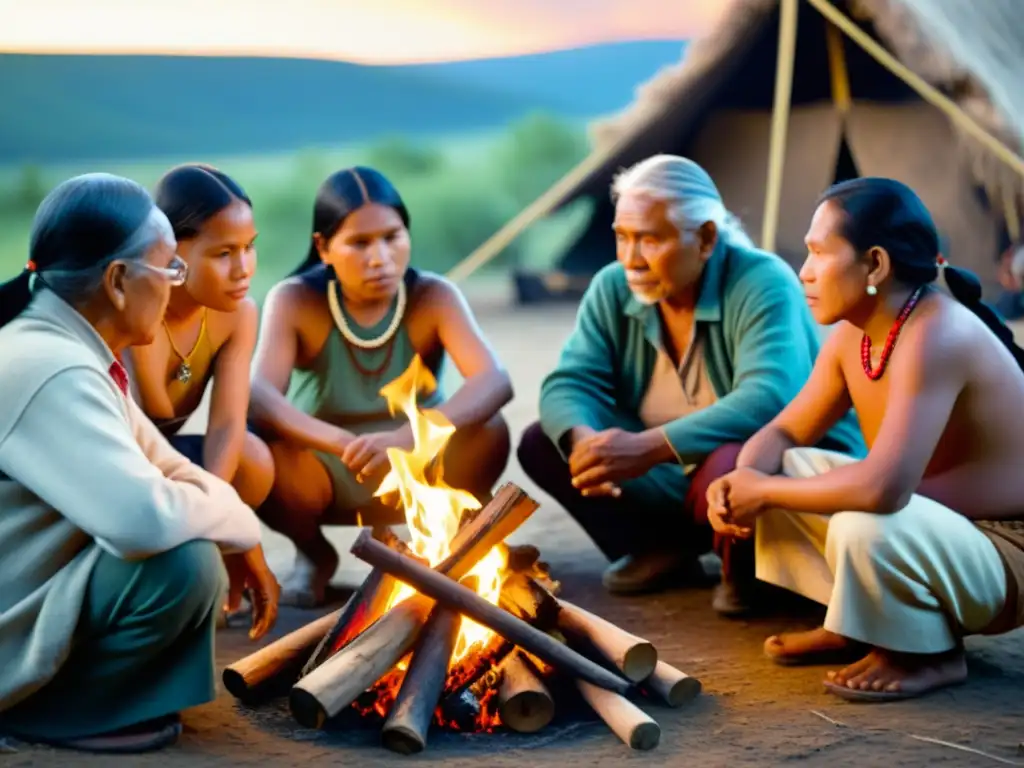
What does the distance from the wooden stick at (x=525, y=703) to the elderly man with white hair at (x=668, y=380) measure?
1.00 meters

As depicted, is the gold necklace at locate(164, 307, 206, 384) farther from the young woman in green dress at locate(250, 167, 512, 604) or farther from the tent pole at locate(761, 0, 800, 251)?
the tent pole at locate(761, 0, 800, 251)

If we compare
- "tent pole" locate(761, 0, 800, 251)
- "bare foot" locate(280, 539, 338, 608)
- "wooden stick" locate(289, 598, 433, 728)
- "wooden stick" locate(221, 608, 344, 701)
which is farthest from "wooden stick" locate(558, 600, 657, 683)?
"tent pole" locate(761, 0, 800, 251)

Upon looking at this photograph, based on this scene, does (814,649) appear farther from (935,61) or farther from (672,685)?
(935,61)

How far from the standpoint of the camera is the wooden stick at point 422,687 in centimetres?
293

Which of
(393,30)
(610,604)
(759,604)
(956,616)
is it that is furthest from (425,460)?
(393,30)

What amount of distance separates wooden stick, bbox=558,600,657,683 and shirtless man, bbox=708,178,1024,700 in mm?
448

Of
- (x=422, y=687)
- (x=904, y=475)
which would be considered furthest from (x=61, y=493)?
(x=904, y=475)

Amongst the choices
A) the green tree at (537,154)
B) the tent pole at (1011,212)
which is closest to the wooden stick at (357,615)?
the tent pole at (1011,212)

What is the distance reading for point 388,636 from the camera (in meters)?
3.10

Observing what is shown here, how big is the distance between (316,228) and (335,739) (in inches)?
67.8

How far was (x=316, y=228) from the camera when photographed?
4.18 m

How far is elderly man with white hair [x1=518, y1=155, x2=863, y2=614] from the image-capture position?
13.0ft

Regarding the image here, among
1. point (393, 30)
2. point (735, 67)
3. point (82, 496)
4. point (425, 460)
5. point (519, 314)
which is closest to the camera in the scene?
point (82, 496)

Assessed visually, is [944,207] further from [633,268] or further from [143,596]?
[143,596]
